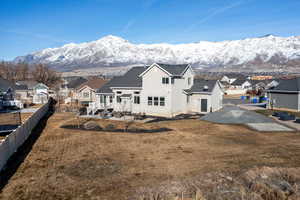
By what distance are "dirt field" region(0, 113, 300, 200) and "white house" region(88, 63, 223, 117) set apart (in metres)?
8.47

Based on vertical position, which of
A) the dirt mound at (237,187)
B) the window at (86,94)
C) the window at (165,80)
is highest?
the window at (165,80)

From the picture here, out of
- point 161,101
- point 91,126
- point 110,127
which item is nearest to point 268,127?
point 161,101

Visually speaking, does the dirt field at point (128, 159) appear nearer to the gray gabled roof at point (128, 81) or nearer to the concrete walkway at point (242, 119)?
the concrete walkway at point (242, 119)

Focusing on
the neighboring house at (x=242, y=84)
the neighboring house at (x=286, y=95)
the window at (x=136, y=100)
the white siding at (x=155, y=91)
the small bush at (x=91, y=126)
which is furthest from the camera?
the neighboring house at (x=242, y=84)

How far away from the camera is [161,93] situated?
99.6 feet

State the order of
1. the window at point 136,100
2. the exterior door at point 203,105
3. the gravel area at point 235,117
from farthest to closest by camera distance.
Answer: the exterior door at point 203,105 < the window at point 136,100 < the gravel area at point 235,117

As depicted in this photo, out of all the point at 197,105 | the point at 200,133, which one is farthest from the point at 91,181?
the point at 197,105

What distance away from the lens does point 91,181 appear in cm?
1159

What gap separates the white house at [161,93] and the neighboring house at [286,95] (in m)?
10.1

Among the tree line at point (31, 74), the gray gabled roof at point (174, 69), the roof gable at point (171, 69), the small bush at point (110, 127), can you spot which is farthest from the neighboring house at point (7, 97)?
the tree line at point (31, 74)

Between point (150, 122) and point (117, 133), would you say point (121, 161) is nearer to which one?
point (117, 133)

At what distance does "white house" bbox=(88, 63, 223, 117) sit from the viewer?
99.1ft

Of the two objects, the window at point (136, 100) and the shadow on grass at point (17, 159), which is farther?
the window at point (136, 100)

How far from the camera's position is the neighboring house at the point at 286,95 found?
35.1 m
